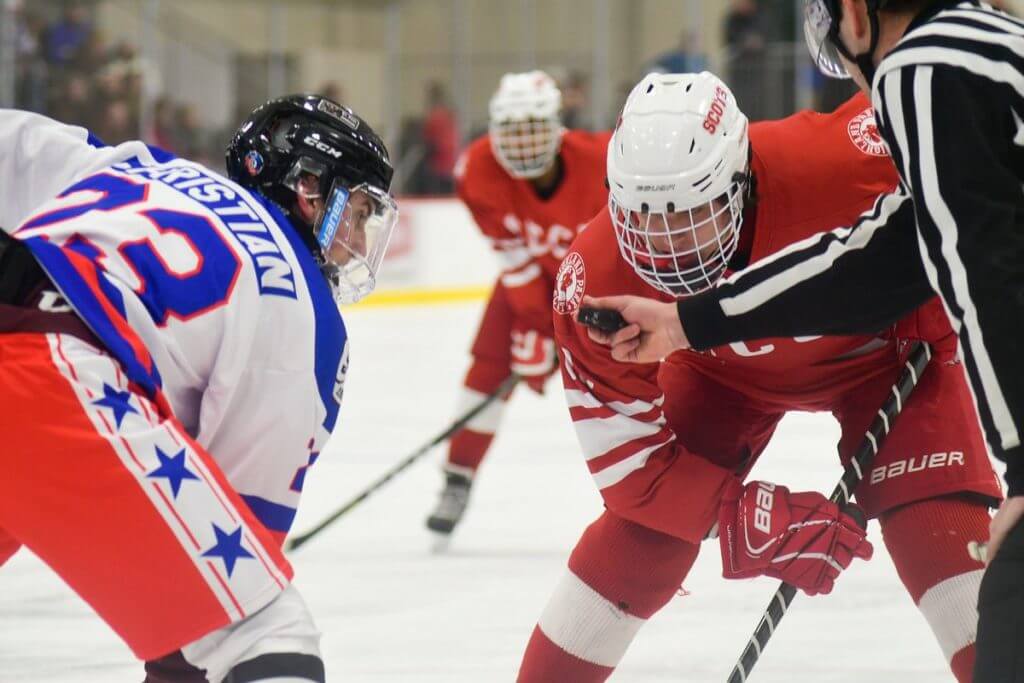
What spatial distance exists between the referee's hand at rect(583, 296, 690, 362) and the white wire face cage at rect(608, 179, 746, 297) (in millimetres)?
162

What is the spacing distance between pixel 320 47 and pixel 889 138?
33.4 ft

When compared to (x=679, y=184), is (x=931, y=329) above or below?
below

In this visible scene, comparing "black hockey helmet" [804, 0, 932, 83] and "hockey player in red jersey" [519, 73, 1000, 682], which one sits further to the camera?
"hockey player in red jersey" [519, 73, 1000, 682]

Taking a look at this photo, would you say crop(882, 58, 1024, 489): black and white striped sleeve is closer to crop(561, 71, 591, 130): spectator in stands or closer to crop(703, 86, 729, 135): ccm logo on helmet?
crop(703, 86, 729, 135): ccm logo on helmet

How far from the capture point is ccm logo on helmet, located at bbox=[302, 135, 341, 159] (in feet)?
5.99

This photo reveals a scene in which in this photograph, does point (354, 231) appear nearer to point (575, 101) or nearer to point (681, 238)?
point (681, 238)

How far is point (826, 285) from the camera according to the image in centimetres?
165

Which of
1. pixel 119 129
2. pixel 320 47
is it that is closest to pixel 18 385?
pixel 119 129

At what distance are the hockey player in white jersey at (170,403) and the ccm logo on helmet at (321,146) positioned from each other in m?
0.15

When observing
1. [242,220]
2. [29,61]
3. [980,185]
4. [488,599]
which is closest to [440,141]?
[29,61]

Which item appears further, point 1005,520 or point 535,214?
point 535,214

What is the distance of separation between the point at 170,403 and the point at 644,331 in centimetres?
52

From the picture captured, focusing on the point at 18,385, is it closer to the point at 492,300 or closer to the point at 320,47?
the point at 492,300

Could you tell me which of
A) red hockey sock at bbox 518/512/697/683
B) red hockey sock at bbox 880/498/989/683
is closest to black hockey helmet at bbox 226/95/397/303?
red hockey sock at bbox 518/512/697/683
